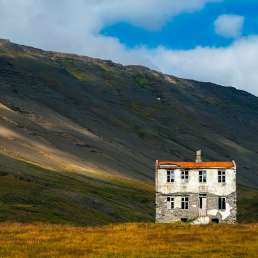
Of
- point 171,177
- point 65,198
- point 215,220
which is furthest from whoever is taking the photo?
point 65,198

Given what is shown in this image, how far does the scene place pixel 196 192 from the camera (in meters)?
80.1

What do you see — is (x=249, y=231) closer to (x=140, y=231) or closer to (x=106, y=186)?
(x=140, y=231)

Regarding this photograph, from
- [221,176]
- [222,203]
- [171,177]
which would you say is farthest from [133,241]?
[221,176]

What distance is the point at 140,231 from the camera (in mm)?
58625

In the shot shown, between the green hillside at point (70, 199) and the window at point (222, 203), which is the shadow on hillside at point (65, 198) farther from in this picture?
the window at point (222, 203)

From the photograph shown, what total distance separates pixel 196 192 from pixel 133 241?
1199 inches

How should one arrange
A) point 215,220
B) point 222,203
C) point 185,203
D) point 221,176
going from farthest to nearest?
point 221,176 → point 185,203 → point 222,203 → point 215,220

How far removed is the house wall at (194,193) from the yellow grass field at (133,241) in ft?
50.2

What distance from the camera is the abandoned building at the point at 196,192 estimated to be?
78.4 m

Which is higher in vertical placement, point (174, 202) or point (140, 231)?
point (174, 202)

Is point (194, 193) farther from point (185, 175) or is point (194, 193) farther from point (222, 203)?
point (222, 203)

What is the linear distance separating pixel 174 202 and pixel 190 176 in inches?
153

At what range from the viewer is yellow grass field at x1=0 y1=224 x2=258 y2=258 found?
43312 mm

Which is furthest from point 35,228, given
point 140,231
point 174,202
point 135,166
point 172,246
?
point 135,166
